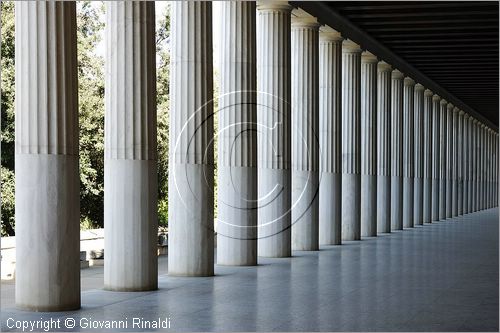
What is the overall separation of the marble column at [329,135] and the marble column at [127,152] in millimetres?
23616

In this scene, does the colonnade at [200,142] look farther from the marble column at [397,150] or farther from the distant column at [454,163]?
the distant column at [454,163]

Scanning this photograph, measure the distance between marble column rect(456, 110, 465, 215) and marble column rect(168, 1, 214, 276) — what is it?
71.9 meters

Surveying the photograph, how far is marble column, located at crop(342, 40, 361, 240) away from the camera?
5378 cm

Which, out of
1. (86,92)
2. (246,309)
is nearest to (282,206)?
(246,309)

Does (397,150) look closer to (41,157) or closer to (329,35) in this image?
(329,35)

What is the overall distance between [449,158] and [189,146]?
2684 inches

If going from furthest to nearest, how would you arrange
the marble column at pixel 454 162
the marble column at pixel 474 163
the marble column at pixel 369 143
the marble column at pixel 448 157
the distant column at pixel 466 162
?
the marble column at pixel 474 163 < the distant column at pixel 466 162 < the marble column at pixel 454 162 < the marble column at pixel 448 157 < the marble column at pixel 369 143

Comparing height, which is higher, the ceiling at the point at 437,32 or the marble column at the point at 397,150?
the ceiling at the point at 437,32

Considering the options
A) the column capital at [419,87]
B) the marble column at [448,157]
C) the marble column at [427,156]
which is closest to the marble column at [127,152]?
the column capital at [419,87]

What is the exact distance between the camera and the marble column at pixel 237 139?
35344 millimetres

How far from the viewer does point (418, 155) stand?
7925 cm

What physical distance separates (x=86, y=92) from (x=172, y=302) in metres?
39.0

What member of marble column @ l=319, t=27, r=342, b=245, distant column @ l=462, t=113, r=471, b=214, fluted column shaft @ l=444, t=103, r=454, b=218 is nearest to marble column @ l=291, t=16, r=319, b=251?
marble column @ l=319, t=27, r=342, b=245

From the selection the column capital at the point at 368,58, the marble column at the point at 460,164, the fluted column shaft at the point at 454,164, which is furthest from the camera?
the marble column at the point at 460,164
